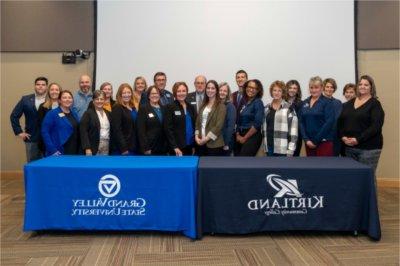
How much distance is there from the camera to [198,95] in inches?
168

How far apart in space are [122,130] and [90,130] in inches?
12.8

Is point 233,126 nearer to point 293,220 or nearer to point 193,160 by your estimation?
point 193,160

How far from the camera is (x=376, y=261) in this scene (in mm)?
2695

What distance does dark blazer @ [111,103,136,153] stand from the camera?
3.84m

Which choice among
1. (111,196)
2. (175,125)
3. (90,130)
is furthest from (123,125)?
(111,196)

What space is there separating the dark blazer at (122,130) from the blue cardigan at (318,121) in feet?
5.90

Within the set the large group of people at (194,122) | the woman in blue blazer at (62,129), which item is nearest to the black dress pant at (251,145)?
the large group of people at (194,122)

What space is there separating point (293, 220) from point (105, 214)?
1530 millimetres

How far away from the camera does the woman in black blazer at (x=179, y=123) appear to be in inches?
155

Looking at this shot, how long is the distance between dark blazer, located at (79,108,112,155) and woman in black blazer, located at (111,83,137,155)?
0.55ft

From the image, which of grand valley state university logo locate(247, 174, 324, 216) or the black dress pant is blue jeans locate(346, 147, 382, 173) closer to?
grand valley state university logo locate(247, 174, 324, 216)

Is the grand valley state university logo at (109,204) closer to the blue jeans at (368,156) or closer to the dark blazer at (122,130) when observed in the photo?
the dark blazer at (122,130)

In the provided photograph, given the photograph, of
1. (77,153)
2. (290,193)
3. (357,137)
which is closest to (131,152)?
(77,153)

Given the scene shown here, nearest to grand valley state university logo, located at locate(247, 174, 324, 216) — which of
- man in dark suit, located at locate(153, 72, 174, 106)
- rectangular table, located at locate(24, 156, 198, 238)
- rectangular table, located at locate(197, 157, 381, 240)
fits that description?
rectangular table, located at locate(197, 157, 381, 240)
